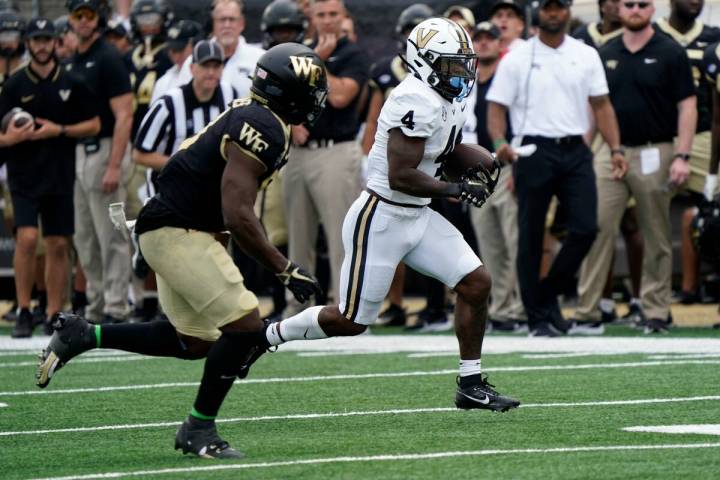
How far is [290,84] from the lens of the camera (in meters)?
6.22

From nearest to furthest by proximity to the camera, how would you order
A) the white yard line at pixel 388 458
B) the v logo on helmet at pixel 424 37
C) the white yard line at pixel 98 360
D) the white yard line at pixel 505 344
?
the white yard line at pixel 388 458 → the v logo on helmet at pixel 424 37 → the white yard line at pixel 98 360 → the white yard line at pixel 505 344

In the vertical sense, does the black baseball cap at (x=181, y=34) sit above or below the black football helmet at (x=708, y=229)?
above

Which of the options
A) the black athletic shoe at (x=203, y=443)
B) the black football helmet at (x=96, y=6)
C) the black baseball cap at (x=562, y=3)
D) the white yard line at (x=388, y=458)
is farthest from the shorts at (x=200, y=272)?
the black football helmet at (x=96, y=6)

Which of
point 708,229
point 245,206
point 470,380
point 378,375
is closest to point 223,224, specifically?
point 245,206

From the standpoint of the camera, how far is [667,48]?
11.1 meters

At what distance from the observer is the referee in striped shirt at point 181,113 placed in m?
11.0

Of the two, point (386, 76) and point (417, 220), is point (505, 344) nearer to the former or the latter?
point (386, 76)

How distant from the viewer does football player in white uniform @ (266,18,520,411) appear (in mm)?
7184

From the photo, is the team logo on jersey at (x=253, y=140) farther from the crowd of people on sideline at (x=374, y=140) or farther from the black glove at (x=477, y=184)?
the crowd of people on sideline at (x=374, y=140)

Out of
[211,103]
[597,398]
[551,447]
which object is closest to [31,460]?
[551,447]

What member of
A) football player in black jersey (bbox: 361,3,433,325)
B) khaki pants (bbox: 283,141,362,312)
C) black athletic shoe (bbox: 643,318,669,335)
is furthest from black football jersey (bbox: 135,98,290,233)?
football player in black jersey (bbox: 361,3,433,325)

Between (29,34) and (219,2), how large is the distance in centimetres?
135

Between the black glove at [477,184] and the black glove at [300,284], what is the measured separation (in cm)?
113

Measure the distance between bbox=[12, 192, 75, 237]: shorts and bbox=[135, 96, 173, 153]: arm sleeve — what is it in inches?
43.7
